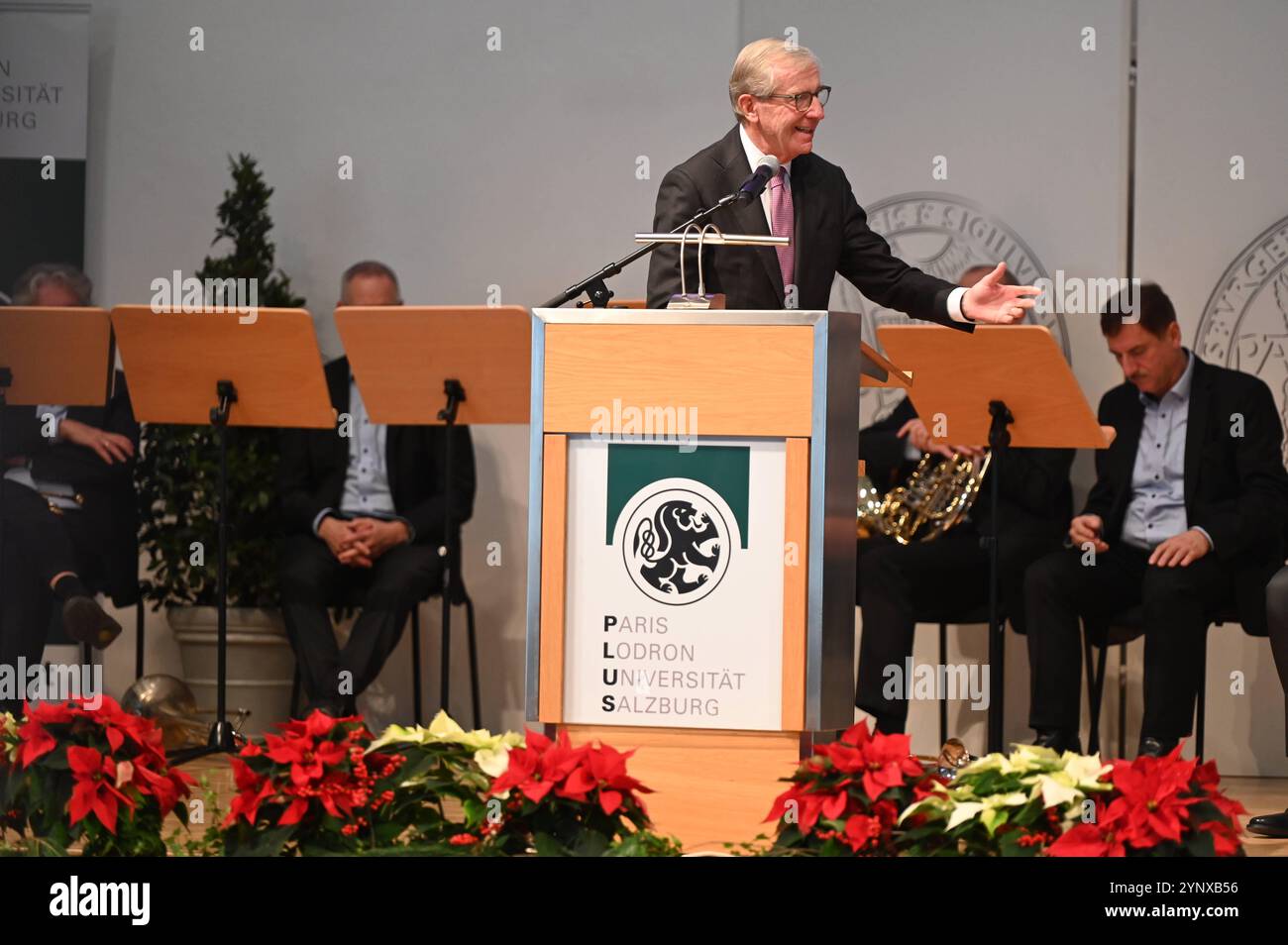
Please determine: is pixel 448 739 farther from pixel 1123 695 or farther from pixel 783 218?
pixel 1123 695

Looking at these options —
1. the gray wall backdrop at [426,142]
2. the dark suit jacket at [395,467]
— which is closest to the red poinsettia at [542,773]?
the dark suit jacket at [395,467]

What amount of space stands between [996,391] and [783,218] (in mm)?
1190

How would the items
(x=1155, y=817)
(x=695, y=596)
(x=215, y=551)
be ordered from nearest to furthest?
(x=1155, y=817), (x=695, y=596), (x=215, y=551)

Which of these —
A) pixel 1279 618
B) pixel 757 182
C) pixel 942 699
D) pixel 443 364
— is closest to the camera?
pixel 757 182

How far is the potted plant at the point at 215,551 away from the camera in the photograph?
555cm

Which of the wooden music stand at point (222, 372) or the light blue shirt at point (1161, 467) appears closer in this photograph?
the wooden music stand at point (222, 372)

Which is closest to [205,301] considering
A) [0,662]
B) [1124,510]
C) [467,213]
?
[467,213]

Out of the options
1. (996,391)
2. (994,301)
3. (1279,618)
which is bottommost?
(1279,618)

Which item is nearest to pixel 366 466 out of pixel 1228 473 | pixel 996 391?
pixel 996 391

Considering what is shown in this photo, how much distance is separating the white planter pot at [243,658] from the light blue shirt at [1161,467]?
2854 mm

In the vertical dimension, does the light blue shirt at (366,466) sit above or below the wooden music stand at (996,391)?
below

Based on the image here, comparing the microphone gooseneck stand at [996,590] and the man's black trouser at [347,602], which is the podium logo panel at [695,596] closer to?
the microphone gooseneck stand at [996,590]

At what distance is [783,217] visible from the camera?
356cm
